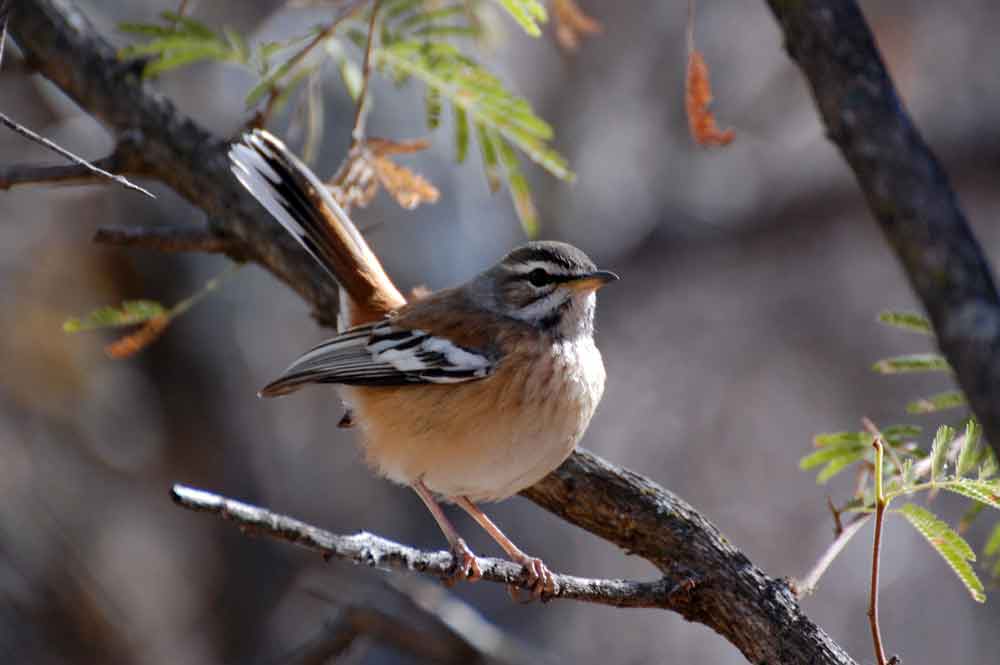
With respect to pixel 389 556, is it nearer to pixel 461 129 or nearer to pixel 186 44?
pixel 461 129

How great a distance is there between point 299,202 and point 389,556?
7.48ft

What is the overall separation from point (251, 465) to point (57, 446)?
5.38 ft

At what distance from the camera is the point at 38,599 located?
25.8 feet

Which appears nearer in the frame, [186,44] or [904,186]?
[904,186]

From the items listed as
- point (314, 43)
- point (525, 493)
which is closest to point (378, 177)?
point (314, 43)

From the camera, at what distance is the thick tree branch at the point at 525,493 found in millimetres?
3662

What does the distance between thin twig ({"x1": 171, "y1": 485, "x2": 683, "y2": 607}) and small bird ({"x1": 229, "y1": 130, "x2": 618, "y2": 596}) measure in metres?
0.60

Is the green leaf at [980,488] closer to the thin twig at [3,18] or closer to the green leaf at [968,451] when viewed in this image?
the green leaf at [968,451]

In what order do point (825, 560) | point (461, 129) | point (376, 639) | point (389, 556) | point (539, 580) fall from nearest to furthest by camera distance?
point (389, 556) < point (825, 560) < point (539, 580) < point (461, 129) < point (376, 639)

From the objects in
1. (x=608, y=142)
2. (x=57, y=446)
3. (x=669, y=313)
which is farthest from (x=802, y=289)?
(x=57, y=446)

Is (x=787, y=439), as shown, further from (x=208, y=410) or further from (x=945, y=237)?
(x=945, y=237)

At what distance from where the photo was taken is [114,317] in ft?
14.6

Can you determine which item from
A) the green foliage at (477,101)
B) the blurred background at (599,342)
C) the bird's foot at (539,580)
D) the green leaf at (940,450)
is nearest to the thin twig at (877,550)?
the green leaf at (940,450)

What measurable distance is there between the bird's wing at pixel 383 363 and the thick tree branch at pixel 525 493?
487 mm
